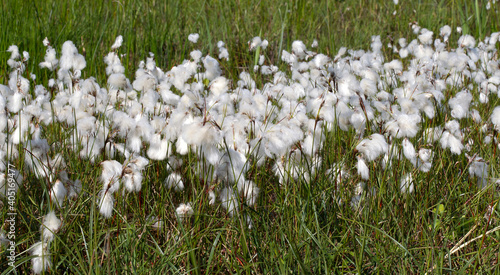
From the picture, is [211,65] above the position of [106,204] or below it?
above

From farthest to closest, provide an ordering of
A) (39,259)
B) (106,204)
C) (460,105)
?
(460,105), (106,204), (39,259)

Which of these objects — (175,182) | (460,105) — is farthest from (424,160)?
(175,182)

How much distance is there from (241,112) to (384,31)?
13.3 ft

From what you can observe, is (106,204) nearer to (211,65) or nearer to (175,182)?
(175,182)

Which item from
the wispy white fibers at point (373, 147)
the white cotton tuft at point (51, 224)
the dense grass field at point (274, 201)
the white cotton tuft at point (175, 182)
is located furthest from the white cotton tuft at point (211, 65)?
the white cotton tuft at point (51, 224)

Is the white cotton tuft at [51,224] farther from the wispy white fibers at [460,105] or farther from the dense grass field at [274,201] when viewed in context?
the wispy white fibers at [460,105]

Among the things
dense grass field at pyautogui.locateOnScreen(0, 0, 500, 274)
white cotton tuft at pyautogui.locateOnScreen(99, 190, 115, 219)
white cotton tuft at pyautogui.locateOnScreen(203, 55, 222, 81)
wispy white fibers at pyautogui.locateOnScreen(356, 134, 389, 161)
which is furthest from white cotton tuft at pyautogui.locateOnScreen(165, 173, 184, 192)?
white cotton tuft at pyautogui.locateOnScreen(203, 55, 222, 81)

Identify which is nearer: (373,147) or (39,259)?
(39,259)

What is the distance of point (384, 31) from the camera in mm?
5516

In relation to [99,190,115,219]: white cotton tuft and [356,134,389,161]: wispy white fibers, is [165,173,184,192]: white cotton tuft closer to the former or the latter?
[99,190,115,219]: white cotton tuft

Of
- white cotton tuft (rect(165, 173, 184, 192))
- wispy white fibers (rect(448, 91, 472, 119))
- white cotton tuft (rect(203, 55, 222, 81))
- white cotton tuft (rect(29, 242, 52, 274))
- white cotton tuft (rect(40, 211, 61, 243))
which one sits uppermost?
white cotton tuft (rect(203, 55, 222, 81))

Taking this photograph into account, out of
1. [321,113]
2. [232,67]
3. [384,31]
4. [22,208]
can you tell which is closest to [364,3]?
[384,31]

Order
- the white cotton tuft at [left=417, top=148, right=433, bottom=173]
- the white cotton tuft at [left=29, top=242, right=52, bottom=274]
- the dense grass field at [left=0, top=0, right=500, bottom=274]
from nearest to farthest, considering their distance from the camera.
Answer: the white cotton tuft at [left=29, top=242, right=52, bottom=274], the dense grass field at [left=0, top=0, right=500, bottom=274], the white cotton tuft at [left=417, top=148, right=433, bottom=173]

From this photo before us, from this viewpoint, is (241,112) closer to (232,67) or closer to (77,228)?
(77,228)
